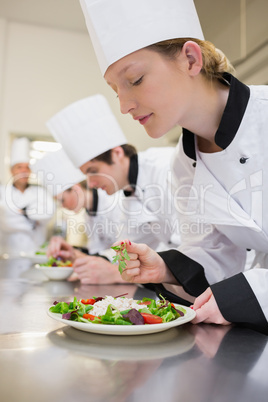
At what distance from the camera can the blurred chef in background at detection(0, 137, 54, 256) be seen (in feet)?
12.6

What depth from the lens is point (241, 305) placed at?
77 centimetres

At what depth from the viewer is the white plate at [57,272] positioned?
1.53 metres

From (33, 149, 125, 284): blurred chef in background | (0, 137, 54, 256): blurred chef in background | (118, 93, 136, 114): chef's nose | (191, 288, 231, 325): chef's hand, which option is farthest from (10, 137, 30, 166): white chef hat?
(191, 288, 231, 325): chef's hand

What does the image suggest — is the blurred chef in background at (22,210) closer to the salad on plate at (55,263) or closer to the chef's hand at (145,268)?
the salad on plate at (55,263)

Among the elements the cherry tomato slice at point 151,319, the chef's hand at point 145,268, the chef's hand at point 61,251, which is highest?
the chef's hand at point 145,268

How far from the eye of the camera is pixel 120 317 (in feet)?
2.12

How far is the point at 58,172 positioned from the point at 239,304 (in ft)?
7.39

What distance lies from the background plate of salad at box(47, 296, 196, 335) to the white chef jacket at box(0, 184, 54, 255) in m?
3.11

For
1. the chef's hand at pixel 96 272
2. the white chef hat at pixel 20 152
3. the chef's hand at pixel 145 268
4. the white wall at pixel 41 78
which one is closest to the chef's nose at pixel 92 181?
the chef's hand at pixel 96 272

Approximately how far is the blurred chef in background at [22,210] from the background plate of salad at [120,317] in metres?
2.96

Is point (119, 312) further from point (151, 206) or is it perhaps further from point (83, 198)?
point (83, 198)

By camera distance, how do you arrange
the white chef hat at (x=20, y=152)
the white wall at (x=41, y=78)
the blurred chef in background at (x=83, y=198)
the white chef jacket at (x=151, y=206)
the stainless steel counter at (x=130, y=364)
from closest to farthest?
1. the stainless steel counter at (x=130, y=364)
2. the white chef jacket at (x=151, y=206)
3. the blurred chef in background at (x=83, y=198)
4. the white chef hat at (x=20, y=152)
5. the white wall at (x=41, y=78)

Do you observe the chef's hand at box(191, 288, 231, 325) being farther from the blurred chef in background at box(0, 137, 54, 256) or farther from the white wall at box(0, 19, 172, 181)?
the white wall at box(0, 19, 172, 181)

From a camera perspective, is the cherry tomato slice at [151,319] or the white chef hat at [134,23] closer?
the cherry tomato slice at [151,319]
